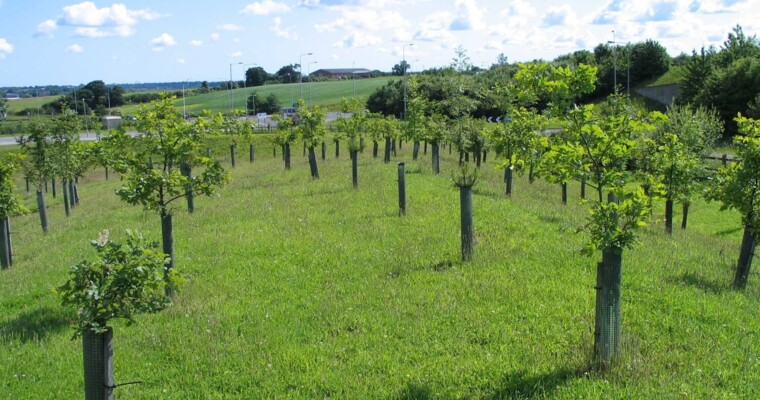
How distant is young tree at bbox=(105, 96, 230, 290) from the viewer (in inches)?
411

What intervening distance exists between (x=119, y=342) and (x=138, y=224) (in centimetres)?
936

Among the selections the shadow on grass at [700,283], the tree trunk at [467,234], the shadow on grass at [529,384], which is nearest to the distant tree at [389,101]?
the tree trunk at [467,234]

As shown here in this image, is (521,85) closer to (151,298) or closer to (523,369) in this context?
(523,369)

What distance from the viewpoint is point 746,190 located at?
10406 millimetres

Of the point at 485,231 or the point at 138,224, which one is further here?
the point at 138,224

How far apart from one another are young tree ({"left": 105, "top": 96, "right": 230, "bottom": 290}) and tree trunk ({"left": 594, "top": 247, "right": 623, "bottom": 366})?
6580mm

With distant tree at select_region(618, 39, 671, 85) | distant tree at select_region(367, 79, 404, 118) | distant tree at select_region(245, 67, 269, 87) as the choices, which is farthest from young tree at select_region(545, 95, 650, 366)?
distant tree at select_region(245, 67, 269, 87)

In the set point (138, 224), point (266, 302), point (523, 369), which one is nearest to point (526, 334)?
point (523, 369)

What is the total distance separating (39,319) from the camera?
9.52 meters

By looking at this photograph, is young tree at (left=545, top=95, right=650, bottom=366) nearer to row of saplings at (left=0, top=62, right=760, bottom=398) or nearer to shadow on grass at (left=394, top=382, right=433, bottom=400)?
row of saplings at (left=0, top=62, right=760, bottom=398)

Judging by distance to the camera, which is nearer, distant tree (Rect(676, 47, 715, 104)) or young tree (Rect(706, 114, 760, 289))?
young tree (Rect(706, 114, 760, 289))

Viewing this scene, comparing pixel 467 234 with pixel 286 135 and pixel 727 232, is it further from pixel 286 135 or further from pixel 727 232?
pixel 286 135

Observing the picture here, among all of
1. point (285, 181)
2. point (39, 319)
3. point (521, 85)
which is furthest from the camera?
point (285, 181)

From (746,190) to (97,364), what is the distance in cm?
998
